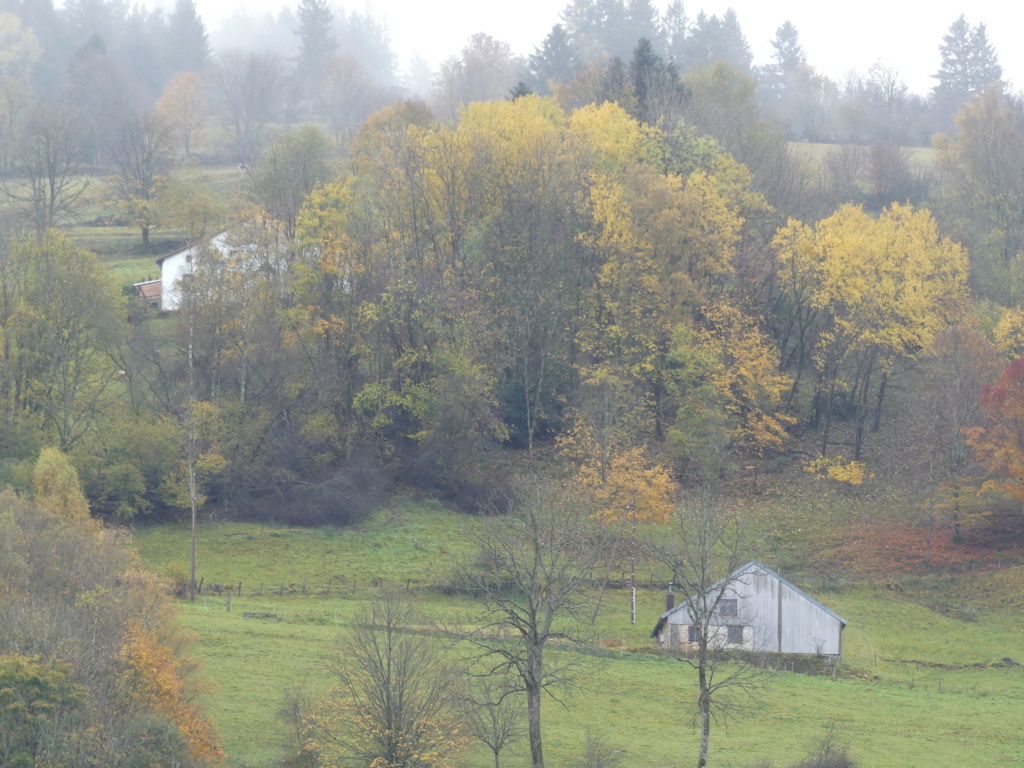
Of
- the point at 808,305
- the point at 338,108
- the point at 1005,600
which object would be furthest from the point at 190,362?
the point at 338,108

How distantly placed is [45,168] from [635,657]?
224 ft

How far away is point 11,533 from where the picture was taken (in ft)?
107

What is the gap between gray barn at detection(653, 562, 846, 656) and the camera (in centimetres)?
4256

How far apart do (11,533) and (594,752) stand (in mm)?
17092

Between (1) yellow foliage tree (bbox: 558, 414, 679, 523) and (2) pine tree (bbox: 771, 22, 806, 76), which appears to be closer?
(1) yellow foliage tree (bbox: 558, 414, 679, 523)

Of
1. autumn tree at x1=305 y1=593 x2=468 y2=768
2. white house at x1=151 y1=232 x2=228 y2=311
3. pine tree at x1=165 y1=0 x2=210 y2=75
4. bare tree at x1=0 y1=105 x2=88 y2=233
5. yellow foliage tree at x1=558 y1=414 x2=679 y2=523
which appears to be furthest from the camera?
pine tree at x1=165 y1=0 x2=210 y2=75

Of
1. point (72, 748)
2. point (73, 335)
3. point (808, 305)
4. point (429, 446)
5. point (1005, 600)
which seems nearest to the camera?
point (72, 748)

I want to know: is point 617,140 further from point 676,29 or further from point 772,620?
point 676,29

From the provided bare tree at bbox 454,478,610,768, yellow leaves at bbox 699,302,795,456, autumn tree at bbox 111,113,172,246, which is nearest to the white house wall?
bare tree at bbox 454,478,610,768

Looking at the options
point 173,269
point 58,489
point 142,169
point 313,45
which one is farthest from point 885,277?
point 313,45

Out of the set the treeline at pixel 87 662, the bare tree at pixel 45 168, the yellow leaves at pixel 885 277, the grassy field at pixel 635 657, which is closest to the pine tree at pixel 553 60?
the bare tree at pixel 45 168

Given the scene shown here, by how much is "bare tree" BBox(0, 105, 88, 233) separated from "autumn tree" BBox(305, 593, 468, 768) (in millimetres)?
51505

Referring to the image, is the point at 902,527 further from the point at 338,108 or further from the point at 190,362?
the point at 338,108

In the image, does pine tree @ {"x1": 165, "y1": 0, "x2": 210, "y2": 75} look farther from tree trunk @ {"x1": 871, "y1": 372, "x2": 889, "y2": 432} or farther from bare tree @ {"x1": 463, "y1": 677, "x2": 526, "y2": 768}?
bare tree @ {"x1": 463, "y1": 677, "x2": 526, "y2": 768}
